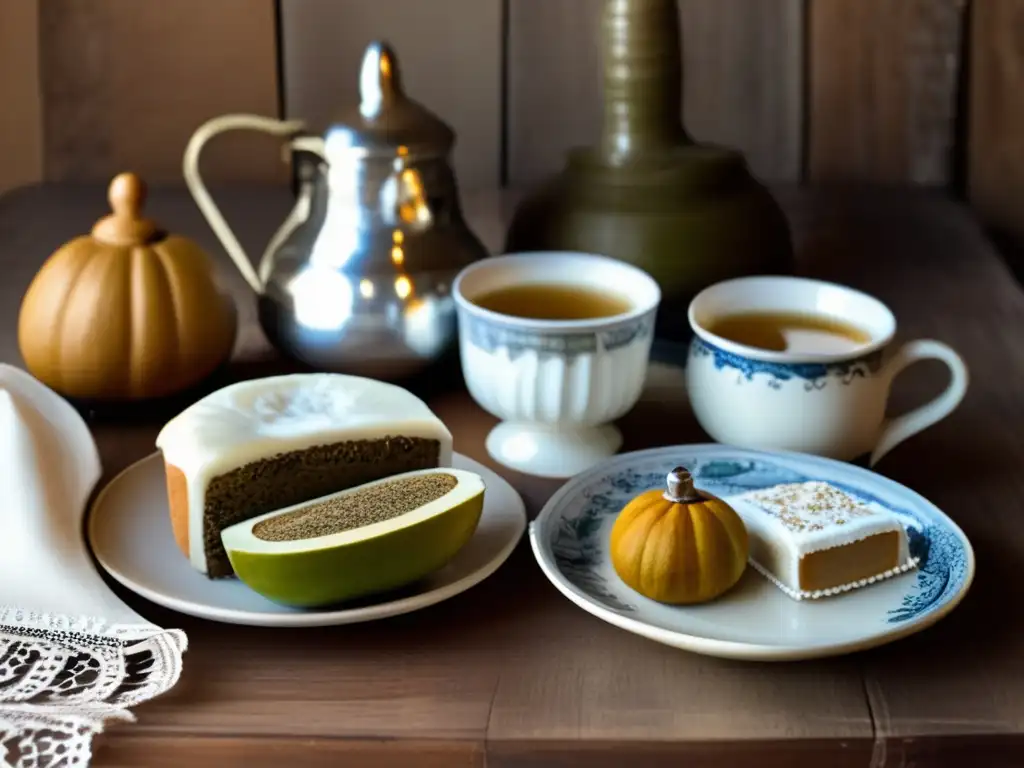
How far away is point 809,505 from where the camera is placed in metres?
0.57

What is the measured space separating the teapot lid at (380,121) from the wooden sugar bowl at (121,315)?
0.40 ft

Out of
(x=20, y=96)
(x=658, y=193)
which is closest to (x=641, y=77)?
(x=658, y=193)

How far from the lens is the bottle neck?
0.75 m

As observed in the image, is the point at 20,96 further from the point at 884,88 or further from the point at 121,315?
the point at 884,88

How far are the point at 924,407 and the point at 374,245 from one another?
13.2 inches

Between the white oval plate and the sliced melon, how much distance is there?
1 centimetres

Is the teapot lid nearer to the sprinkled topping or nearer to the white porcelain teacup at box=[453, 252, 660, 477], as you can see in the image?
the white porcelain teacup at box=[453, 252, 660, 477]

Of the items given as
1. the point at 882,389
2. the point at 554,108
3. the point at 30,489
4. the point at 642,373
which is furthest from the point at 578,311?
the point at 554,108

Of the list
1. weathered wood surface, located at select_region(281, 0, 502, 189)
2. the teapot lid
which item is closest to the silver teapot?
the teapot lid

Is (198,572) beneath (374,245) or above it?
beneath

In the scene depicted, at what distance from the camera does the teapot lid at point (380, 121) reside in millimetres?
708

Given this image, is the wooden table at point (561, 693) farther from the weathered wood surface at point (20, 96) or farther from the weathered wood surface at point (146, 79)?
the weathered wood surface at point (20, 96)

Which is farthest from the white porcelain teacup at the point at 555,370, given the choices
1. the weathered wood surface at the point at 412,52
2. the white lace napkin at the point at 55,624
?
the weathered wood surface at the point at 412,52

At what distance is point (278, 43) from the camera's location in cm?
117
